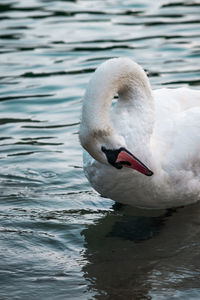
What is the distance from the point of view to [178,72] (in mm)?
10750

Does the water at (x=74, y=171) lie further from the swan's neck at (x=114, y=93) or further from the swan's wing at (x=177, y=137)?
the swan's neck at (x=114, y=93)

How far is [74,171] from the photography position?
7.90 m

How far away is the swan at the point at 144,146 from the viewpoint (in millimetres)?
6031

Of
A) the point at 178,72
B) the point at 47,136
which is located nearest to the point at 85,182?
the point at 47,136

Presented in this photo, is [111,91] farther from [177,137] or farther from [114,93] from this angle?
[177,137]

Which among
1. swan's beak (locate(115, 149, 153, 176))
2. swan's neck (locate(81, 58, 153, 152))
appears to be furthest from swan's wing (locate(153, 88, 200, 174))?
swan's beak (locate(115, 149, 153, 176))

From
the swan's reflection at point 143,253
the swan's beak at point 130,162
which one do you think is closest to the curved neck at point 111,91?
the swan's beak at point 130,162

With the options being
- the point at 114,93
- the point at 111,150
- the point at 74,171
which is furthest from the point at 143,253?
the point at 74,171

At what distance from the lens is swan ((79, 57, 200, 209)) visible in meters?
6.03

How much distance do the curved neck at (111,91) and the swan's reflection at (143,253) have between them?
3.58 feet

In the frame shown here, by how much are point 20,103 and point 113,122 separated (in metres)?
3.96

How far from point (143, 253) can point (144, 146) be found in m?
0.87

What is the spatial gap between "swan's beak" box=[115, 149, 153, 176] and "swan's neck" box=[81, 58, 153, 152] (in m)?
0.21

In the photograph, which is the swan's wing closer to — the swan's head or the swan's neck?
the swan's neck
